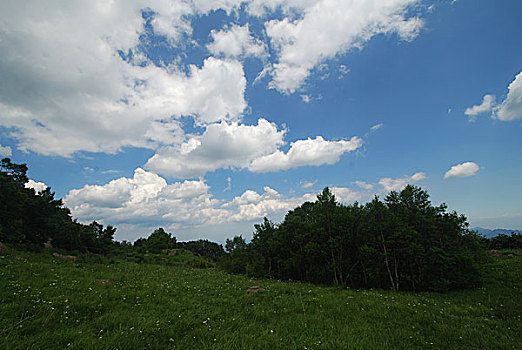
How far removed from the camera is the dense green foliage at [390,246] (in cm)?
2250

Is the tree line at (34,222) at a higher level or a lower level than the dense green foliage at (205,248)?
higher

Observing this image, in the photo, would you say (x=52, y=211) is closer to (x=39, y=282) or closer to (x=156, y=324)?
(x=39, y=282)

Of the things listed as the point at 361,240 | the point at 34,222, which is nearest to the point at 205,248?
the point at 34,222

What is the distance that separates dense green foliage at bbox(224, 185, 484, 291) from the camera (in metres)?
22.5

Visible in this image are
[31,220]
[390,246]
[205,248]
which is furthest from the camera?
[205,248]

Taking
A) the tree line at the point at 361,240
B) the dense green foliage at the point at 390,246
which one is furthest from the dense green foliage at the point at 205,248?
the dense green foliage at the point at 390,246

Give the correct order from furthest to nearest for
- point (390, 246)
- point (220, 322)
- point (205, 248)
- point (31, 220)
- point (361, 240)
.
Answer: point (205, 248), point (31, 220), point (361, 240), point (390, 246), point (220, 322)

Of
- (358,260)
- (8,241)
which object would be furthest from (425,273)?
(8,241)

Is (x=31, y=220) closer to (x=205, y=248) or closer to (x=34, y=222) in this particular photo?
(x=34, y=222)

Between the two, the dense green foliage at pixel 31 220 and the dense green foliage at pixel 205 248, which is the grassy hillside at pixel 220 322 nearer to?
the dense green foliage at pixel 31 220

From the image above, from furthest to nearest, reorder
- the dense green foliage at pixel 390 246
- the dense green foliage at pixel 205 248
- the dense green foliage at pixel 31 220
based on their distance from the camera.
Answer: the dense green foliage at pixel 205 248 → the dense green foliage at pixel 31 220 → the dense green foliage at pixel 390 246

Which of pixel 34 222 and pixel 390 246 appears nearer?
pixel 390 246

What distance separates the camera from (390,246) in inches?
915

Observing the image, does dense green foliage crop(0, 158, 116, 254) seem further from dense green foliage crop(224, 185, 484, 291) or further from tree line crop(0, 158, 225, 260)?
dense green foliage crop(224, 185, 484, 291)
